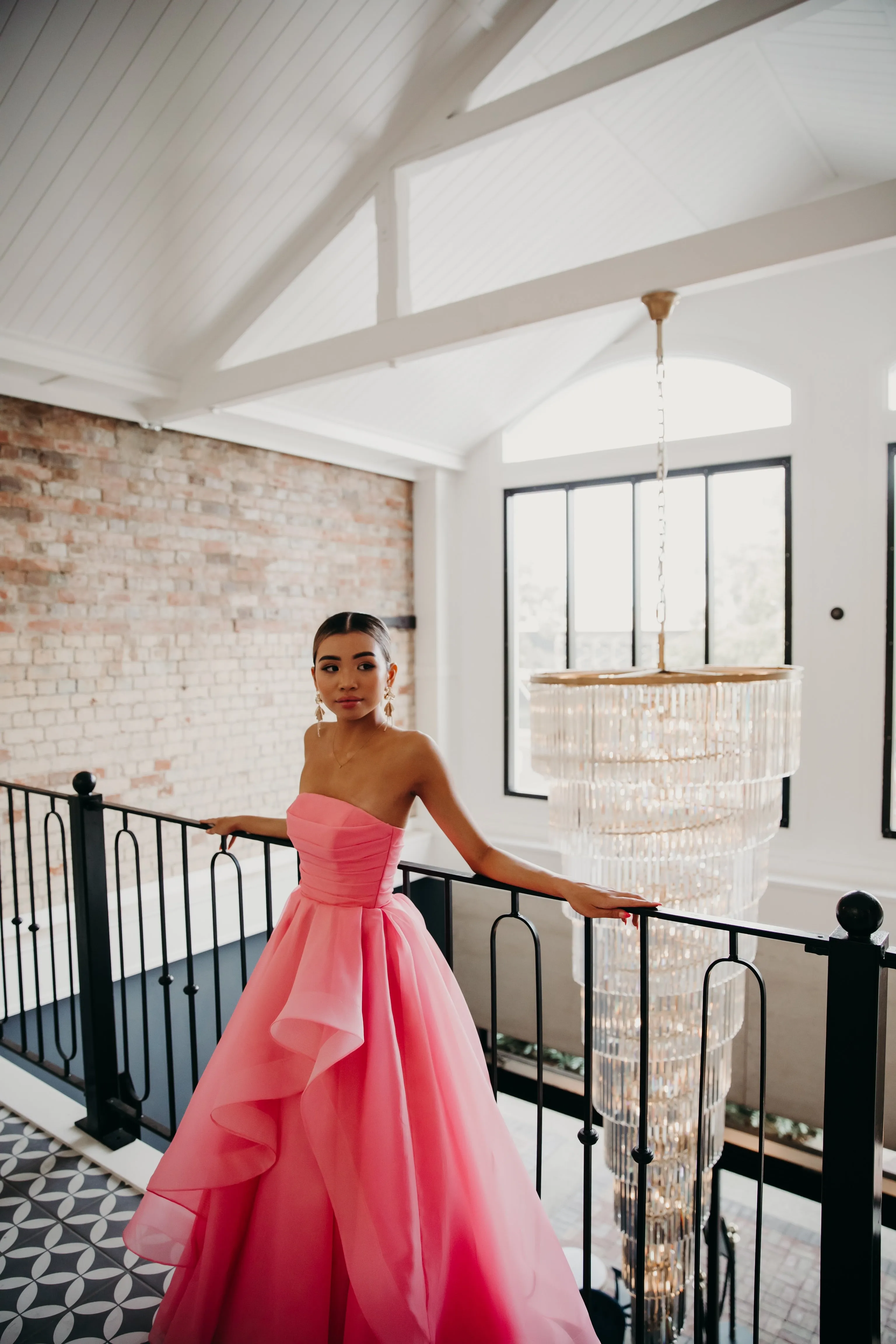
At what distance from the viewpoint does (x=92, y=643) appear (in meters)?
4.86

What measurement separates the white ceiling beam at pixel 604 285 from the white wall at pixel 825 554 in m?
2.45

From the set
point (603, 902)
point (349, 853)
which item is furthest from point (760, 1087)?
point (349, 853)

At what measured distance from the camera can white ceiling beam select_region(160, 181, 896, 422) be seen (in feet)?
9.83

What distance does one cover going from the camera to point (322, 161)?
405 centimetres

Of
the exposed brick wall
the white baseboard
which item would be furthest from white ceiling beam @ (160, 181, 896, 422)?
the white baseboard

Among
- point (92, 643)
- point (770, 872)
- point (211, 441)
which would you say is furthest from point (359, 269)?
point (770, 872)

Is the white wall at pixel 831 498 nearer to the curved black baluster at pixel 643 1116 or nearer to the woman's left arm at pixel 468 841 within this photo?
the curved black baluster at pixel 643 1116

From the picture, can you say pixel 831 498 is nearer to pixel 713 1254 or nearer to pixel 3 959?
pixel 713 1254

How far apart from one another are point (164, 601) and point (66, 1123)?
10.4 ft

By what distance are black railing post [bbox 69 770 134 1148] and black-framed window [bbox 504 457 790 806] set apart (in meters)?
4.32

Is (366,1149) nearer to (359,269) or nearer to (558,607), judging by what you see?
(359,269)

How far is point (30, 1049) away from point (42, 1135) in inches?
67.9

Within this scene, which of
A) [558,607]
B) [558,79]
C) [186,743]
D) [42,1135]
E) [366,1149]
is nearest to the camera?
[366,1149]

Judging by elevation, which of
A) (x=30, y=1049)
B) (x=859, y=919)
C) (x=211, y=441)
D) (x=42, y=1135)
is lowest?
(x=30, y=1049)
